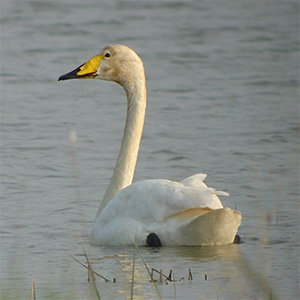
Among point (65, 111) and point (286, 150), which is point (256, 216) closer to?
point (286, 150)

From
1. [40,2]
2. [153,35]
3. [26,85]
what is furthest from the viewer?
[40,2]

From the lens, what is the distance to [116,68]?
8.89 meters

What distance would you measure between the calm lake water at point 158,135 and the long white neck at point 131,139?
566 mm

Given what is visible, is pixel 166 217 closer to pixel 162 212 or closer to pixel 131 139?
pixel 162 212

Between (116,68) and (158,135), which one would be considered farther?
(158,135)

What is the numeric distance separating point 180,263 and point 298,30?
14999 mm

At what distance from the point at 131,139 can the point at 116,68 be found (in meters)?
0.71

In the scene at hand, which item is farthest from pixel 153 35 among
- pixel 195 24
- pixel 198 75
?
pixel 198 75

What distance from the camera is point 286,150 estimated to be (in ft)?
38.9

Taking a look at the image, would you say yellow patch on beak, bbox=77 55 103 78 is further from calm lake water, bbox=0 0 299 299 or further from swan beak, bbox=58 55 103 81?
calm lake water, bbox=0 0 299 299

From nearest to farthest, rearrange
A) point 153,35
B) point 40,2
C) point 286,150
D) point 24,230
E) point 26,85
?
point 24,230
point 286,150
point 26,85
point 153,35
point 40,2

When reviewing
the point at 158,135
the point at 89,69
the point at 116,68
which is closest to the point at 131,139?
the point at 116,68

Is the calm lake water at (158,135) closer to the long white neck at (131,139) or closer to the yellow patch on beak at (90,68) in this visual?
the long white neck at (131,139)

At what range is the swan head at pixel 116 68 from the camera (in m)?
8.84
